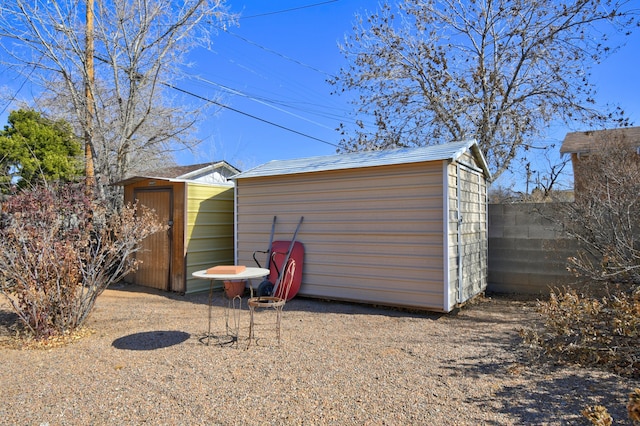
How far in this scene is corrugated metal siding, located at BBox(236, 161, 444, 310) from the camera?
510 cm

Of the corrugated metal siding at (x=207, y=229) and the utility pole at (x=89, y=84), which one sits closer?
the corrugated metal siding at (x=207, y=229)

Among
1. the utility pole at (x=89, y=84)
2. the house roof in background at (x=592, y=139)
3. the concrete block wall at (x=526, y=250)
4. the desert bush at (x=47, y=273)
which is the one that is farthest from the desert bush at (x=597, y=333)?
the utility pole at (x=89, y=84)

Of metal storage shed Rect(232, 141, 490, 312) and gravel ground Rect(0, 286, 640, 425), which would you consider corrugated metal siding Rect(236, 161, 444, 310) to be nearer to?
metal storage shed Rect(232, 141, 490, 312)

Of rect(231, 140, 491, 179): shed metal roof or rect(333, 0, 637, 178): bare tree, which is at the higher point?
rect(333, 0, 637, 178): bare tree

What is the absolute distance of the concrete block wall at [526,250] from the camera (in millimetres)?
6234

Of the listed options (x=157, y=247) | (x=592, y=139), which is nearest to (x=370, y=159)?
(x=157, y=247)

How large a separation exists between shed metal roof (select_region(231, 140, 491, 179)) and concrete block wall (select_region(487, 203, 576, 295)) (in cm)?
90

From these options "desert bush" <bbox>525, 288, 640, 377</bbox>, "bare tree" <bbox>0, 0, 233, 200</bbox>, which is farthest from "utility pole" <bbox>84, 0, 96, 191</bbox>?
"desert bush" <bbox>525, 288, 640, 377</bbox>

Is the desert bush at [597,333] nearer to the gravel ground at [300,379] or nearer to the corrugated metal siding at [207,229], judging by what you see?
the gravel ground at [300,379]

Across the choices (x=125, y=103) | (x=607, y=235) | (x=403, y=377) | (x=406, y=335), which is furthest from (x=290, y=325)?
(x=125, y=103)

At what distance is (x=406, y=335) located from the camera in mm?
4262

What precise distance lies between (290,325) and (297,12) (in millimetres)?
9491

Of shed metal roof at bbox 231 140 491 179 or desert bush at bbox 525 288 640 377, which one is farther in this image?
shed metal roof at bbox 231 140 491 179

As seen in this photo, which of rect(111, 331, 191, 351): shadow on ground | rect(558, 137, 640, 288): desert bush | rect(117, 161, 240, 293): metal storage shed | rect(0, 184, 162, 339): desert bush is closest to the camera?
rect(111, 331, 191, 351): shadow on ground
